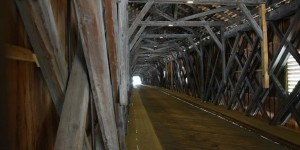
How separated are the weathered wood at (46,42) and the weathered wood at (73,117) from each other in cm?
9

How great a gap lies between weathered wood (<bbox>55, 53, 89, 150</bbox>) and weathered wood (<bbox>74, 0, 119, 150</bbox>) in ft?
0.40

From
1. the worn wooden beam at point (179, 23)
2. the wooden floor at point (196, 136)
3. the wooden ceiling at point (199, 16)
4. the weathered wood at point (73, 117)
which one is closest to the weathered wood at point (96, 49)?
the weathered wood at point (73, 117)

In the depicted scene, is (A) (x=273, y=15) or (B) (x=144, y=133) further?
(A) (x=273, y=15)

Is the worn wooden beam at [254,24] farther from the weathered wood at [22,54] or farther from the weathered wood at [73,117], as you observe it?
the weathered wood at [22,54]

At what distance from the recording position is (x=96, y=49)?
201cm

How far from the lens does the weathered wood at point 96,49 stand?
1.88 metres

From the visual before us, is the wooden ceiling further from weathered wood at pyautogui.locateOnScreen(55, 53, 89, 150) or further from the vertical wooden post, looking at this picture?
weathered wood at pyautogui.locateOnScreen(55, 53, 89, 150)

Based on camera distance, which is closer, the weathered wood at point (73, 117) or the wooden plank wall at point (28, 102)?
the wooden plank wall at point (28, 102)

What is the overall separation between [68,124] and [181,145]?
545 cm

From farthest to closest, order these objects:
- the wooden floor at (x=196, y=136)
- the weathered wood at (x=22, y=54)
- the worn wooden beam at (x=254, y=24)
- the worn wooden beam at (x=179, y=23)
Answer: the worn wooden beam at (x=179, y=23) < the worn wooden beam at (x=254, y=24) < the wooden floor at (x=196, y=136) < the weathered wood at (x=22, y=54)

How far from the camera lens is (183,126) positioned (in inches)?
383

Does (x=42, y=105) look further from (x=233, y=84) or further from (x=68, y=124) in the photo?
(x=233, y=84)

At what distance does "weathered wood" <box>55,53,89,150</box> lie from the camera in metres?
1.83

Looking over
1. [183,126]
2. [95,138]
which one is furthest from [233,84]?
[95,138]
